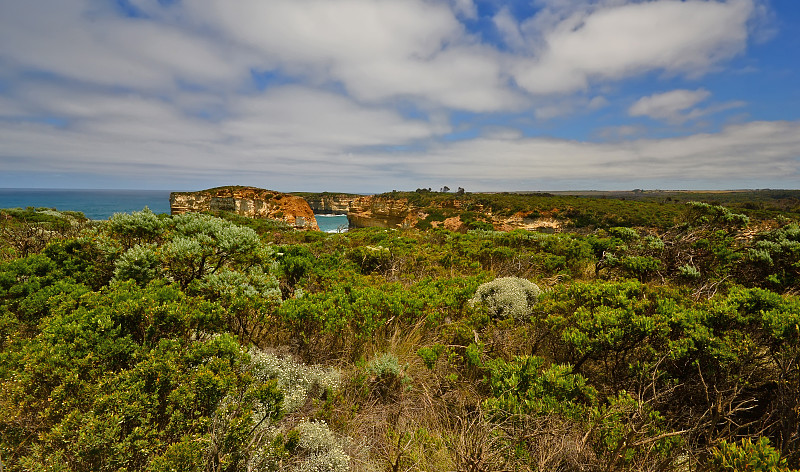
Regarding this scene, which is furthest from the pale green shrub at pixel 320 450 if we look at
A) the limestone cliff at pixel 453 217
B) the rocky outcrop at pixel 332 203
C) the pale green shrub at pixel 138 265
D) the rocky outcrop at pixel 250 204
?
the rocky outcrop at pixel 332 203

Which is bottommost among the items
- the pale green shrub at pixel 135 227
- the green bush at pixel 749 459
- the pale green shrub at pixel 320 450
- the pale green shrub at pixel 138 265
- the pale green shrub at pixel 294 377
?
the pale green shrub at pixel 320 450

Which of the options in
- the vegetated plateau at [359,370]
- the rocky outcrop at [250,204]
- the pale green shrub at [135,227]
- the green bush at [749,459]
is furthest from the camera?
the rocky outcrop at [250,204]

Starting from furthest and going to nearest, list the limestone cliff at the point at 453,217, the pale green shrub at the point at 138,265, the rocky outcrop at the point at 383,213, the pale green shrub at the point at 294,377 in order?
1. the rocky outcrop at the point at 383,213
2. the limestone cliff at the point at 453,217
3. the pale green shrub at the point at 138,265
4. the pale green shrub at the point at 294,377

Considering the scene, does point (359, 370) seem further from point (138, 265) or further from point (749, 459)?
point (138, 265)

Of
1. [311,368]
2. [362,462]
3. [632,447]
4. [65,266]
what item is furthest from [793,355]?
[65,266]

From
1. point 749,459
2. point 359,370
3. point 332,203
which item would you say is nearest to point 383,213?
point 332,203

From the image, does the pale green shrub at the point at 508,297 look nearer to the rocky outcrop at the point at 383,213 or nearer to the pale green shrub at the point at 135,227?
the pale green shrub at the point at 135,227

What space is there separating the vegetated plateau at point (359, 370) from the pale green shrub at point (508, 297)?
41 mm

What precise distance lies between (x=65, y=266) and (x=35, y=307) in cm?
113

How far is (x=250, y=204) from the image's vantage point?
128 feet

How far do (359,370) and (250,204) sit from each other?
40347 mm

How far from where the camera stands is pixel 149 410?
246 centimetres

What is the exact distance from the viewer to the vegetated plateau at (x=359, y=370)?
8.16 ft

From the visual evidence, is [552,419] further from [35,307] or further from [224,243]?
[35,307]
